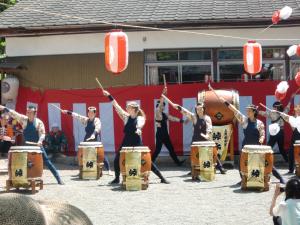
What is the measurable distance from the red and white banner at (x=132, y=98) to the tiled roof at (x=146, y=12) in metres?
1.76

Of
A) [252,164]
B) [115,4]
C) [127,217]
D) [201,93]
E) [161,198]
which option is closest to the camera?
[127,217]

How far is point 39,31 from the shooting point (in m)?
15.6

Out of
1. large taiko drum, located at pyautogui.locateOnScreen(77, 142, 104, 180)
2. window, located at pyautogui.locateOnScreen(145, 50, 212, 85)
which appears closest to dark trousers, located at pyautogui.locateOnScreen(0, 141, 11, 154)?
window, located at pyautogui.locateOnScreen(145, 50, 212, 85)

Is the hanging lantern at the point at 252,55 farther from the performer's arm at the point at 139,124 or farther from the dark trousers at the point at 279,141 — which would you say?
the performer's arm at the point at 139,124

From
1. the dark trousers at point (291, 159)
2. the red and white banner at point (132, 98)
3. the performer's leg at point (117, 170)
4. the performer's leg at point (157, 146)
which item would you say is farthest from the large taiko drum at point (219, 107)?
the performer's leg at point (117, 170)

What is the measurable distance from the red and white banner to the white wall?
1.37 m

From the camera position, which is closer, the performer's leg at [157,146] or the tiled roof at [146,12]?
the performer's leg at [157,146]

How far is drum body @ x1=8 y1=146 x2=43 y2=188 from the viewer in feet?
34.2

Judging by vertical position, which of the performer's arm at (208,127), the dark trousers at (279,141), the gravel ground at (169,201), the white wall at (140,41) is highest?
the white wall at (140,41)

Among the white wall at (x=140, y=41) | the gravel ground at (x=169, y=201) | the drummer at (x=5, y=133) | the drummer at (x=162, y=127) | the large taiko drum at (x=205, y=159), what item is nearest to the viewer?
the gravel ground at (x=169, y=201)

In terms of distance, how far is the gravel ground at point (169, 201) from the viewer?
25.4 feet

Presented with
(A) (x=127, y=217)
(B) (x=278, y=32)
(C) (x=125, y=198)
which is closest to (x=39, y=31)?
(B) (x=278, y=32)

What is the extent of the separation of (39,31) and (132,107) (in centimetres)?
580

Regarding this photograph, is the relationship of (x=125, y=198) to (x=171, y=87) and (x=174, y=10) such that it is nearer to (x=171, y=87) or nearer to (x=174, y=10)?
(x=171, y=87)
